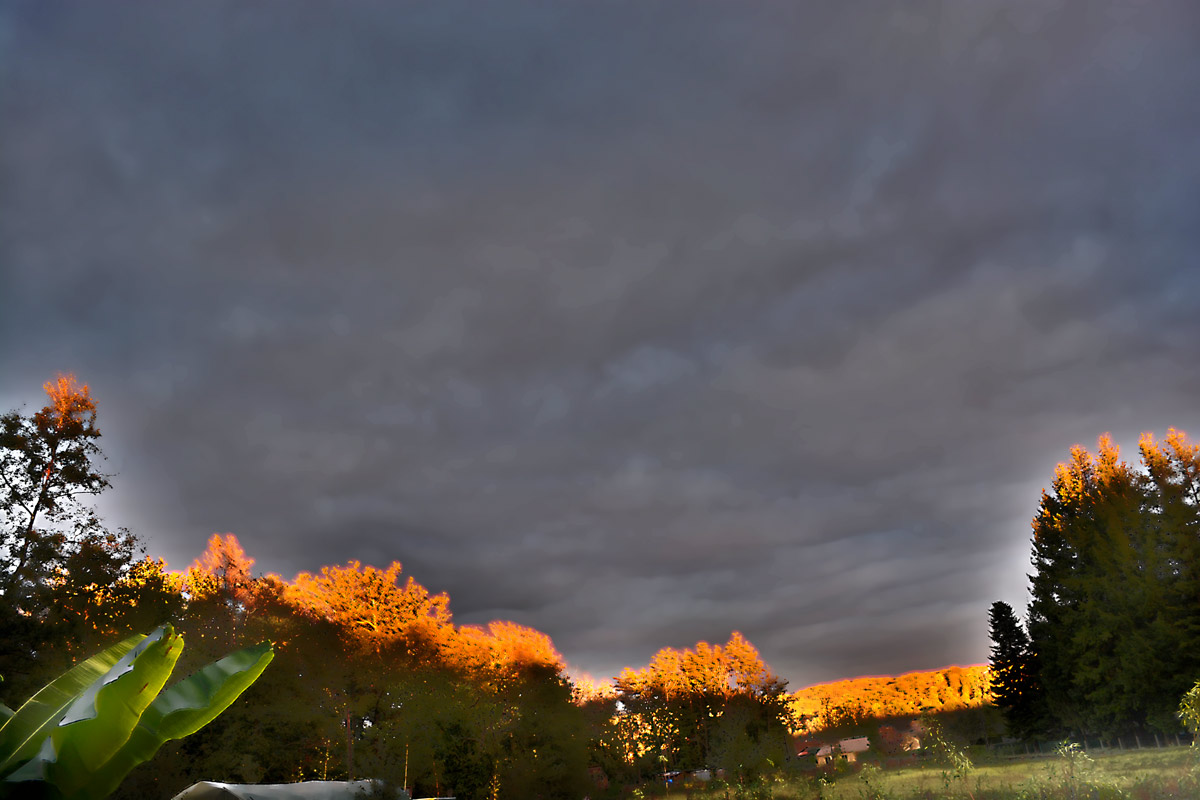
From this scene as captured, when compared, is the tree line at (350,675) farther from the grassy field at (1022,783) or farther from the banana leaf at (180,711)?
the banana leaf at (180,711)

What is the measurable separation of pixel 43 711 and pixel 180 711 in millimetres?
884

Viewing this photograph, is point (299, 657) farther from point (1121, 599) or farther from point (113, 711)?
point (1121, 599)

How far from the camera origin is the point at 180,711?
12.1 feet

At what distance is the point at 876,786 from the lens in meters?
18.0

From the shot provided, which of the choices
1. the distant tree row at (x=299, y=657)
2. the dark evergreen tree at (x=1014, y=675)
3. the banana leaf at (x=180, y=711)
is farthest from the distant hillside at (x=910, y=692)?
the banana leaf at (x=180, y=711)

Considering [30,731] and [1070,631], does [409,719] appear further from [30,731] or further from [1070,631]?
[1070,631]

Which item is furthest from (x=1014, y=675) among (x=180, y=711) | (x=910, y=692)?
(x=910, y=692)

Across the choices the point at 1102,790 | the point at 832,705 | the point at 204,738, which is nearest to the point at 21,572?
the point at 204,738

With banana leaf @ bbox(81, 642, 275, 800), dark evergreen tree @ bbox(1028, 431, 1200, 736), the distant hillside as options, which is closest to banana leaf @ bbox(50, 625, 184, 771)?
banana leaf @ bbox(81, 642, 275, 800)

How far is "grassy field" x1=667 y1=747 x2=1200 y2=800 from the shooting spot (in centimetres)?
1461

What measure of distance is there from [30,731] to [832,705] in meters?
88.0

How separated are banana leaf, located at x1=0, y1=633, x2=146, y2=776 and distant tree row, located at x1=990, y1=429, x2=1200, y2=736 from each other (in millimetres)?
41661

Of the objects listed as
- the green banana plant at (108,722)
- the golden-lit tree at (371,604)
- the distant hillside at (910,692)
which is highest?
the golden-lit tree at (371,604)

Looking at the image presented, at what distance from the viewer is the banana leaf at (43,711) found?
3551 mm
